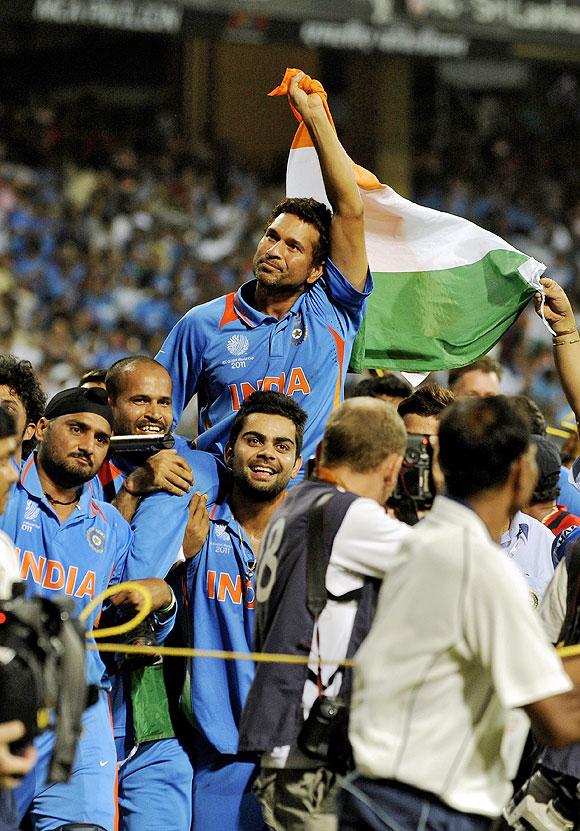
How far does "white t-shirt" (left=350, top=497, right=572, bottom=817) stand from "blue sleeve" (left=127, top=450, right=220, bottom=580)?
1.99 meters

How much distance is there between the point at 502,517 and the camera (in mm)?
3434

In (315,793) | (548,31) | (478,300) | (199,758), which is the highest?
(548,31)

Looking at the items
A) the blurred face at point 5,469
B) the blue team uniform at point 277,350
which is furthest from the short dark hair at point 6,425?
the blue team uniform at point 277,350

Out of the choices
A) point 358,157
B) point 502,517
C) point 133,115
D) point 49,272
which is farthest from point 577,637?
point 133,115

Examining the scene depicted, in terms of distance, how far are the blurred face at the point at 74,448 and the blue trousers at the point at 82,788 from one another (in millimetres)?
804

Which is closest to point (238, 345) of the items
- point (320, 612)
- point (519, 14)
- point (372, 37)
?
point (320, 612)

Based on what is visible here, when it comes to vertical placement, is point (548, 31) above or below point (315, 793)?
above

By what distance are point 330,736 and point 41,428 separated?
2.05m

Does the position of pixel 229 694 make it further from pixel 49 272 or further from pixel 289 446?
pixel 49 272

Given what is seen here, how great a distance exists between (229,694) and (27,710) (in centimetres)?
198

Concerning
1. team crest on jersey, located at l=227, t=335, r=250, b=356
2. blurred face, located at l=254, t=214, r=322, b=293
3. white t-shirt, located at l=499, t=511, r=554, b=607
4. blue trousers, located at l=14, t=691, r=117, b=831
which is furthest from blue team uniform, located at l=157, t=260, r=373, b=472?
blue trousers, located at l=14, t=691, r=117, b=831

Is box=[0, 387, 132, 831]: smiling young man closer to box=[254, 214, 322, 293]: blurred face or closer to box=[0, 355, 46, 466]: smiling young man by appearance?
box=[0, 355, 46, 466]: smiling young man

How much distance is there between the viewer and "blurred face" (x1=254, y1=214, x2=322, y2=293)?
570 cm

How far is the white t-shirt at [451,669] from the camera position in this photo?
10.3 ft
